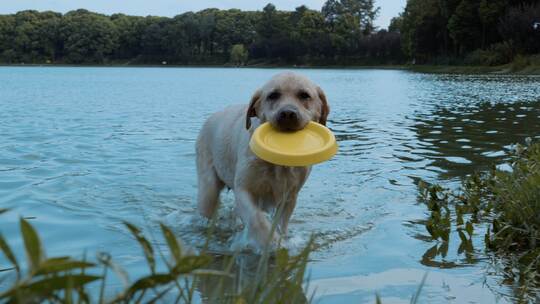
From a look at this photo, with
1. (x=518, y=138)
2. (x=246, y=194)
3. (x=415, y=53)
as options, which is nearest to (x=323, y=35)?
Result: (x=415, y=53)

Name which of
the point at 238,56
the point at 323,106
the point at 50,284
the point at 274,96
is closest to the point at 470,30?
the point at 238,56

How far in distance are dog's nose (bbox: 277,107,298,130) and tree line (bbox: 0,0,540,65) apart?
254ft

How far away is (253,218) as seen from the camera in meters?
4.72

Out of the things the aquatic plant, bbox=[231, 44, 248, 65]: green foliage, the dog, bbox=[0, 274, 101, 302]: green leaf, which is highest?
bbox=[0, 274, 101, 302]: green leaf

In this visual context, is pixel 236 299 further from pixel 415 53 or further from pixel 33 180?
pixel 415 53

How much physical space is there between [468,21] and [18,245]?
6719cm

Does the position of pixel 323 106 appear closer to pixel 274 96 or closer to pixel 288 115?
pixel 274 96

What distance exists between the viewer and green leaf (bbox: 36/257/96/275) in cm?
96

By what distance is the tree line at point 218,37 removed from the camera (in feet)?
342

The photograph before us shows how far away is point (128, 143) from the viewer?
1177cm

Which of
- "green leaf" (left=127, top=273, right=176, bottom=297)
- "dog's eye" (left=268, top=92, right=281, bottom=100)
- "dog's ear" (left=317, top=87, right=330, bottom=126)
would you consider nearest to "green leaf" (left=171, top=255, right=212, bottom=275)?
"green leaf" (left=127, top=273, right=176, bottom=297)

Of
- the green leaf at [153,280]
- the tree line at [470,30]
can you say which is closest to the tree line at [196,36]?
the tree line at [470,30]

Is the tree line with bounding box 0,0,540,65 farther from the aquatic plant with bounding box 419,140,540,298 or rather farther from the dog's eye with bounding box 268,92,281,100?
the dog's eye with bounding box 268,92,281,100

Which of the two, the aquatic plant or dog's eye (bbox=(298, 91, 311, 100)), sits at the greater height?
dog's eye (bbox=(298, 91, 311, 100))
